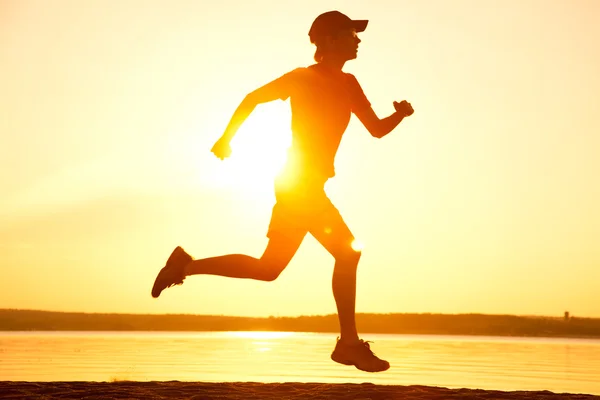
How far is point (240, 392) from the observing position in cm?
945

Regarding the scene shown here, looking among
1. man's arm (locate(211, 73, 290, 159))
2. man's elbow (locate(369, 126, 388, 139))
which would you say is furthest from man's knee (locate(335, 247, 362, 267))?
man's arm (locate(211, 73, 290, 159))

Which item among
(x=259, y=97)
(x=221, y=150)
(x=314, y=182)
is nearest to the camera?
(x=221, y=150)

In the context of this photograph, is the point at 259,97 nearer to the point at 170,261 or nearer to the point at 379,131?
the point at 379,131

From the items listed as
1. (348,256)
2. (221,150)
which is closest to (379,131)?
(348,256)

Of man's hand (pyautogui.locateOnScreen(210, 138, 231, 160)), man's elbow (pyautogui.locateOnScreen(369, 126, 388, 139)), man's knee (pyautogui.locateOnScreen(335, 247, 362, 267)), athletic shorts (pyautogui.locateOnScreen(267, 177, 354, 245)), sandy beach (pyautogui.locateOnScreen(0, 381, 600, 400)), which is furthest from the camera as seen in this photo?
sandy beach (pyautogui.locateOnScreen(0, 381, 600, 400))

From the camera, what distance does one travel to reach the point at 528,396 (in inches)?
378

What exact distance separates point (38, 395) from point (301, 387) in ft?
10.8

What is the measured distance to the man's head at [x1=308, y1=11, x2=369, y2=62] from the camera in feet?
23.1

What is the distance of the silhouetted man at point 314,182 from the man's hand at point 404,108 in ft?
1.36

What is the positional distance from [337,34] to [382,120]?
2.86 ft

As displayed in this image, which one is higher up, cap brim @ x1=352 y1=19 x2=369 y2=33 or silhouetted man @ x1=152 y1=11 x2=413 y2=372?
cap brim @ x1=352 y1=19 x2=369 y2=33

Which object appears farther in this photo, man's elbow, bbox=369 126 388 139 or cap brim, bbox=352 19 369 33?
man's elbow, bbox=369 126 388 139

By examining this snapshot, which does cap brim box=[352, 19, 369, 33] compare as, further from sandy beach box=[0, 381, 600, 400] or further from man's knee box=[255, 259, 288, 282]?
sandy beach box=[0, 381, 600, 400]

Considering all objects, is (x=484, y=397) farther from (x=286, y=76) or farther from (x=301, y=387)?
(x=286, y=76)
